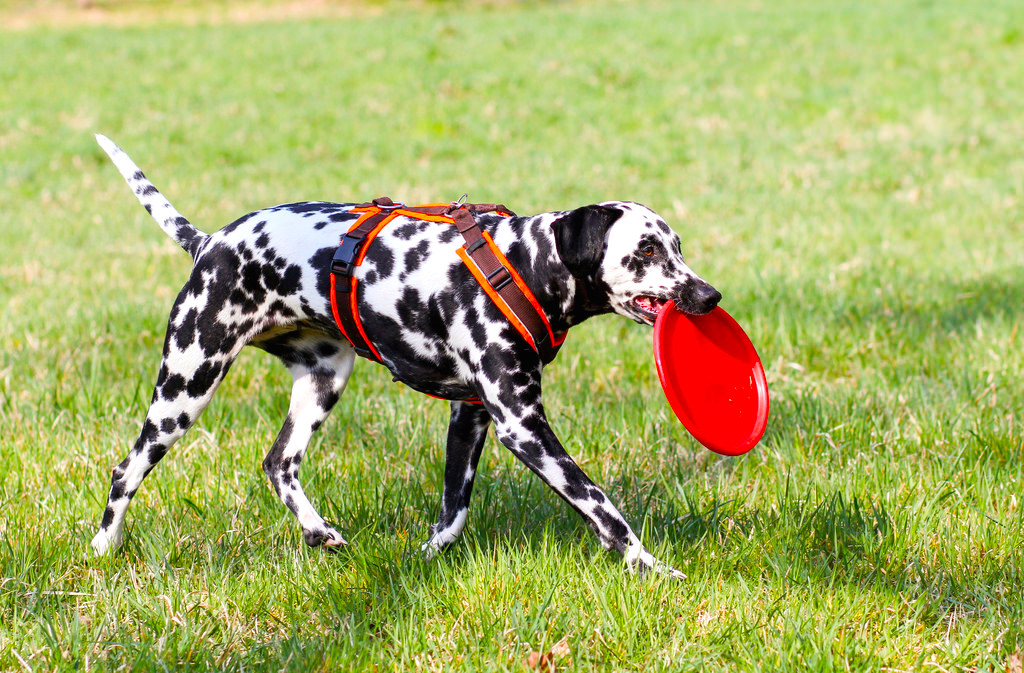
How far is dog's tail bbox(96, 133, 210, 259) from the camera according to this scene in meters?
3.79

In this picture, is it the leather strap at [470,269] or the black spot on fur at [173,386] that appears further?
the black spot on fur at [173,386]

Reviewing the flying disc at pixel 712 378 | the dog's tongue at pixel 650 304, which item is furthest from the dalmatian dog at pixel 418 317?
the flying disc at pixel 712 378

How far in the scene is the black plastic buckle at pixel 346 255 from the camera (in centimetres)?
331

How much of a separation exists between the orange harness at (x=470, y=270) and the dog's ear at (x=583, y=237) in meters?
0.17

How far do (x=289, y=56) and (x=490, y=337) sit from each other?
17256mm

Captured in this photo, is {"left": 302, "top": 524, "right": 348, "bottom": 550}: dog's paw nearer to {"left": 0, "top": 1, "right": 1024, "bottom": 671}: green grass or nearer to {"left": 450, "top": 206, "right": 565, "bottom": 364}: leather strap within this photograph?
{"left": 0, "top": 1, "right": 1024, "bottom": 671}: green grass

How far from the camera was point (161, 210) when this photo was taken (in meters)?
3.87

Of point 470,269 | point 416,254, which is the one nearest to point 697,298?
point 470,269

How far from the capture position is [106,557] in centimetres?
343

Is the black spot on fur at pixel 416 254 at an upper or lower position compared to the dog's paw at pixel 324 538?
upper

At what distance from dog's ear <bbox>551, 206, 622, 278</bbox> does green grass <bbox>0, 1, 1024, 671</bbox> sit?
0.90 metres

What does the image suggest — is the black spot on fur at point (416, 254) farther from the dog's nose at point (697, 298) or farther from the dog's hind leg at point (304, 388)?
the dog's nose at point (697, 298)

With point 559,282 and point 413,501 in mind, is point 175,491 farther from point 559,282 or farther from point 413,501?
point 559,282

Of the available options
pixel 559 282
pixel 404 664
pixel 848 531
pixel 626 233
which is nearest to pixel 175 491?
pixel 404 664
